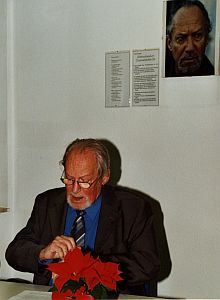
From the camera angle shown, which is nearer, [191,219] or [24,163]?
[191,219]

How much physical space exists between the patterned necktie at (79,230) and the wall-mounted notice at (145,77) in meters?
0.99

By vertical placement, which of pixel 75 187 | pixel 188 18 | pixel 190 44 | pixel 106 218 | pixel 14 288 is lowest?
pixel 14 288

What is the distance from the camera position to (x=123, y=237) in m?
1.78

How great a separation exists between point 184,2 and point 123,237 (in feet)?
4.26

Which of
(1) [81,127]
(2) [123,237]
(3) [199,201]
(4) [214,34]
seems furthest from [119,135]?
(2) [123,237]

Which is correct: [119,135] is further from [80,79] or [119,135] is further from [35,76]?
[35,76]

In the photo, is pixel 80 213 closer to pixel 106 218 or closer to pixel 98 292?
pixel 106 218

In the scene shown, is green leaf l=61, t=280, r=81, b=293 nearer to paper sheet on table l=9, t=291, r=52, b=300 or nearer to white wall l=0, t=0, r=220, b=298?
paper sheet on table l=9, t=291, r=52, b=300

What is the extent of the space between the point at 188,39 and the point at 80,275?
1.57 m

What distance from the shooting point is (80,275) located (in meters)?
1.25

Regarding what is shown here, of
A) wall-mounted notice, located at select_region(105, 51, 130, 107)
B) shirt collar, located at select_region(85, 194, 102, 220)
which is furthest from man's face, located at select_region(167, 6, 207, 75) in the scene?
shirt collar, located at select_region(85, 194, 102, 220)

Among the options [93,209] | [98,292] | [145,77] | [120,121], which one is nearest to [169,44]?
[145,77]

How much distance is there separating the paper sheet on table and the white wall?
1.10 meters

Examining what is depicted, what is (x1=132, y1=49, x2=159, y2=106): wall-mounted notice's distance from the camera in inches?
100
